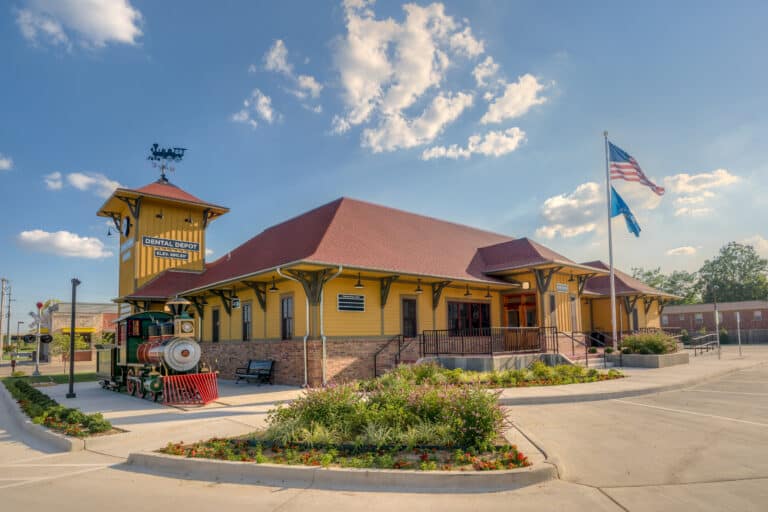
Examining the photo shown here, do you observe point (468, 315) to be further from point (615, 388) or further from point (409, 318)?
point (615, 388)

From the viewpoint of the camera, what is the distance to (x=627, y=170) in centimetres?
2412

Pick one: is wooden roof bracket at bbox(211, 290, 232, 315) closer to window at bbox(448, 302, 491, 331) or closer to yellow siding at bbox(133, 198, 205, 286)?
yellow siding at bbox(133, 198, 205, 286)

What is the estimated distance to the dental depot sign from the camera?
26406 mm

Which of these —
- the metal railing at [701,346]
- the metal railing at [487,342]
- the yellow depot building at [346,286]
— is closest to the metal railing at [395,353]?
the yellow depot building at [346,286]

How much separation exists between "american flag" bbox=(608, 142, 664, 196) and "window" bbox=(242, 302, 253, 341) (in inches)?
713

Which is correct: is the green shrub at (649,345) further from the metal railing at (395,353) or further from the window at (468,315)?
the metal railing at (395,353)

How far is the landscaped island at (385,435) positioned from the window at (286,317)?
9.77m

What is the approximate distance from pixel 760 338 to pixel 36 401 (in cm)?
5882

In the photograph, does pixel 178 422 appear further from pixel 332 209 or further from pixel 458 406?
pixel 332 209

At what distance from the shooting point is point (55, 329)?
5450cm

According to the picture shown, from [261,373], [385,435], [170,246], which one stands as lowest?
[261,373]

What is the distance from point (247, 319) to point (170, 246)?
8.64 m

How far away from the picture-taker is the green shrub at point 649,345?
70.8 ft

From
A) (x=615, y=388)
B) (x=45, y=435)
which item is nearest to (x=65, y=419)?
(x=45, y=435)
